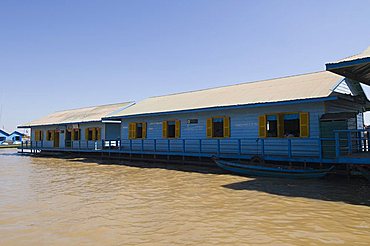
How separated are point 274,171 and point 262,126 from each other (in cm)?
283

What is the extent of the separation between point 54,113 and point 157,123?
2222 cm

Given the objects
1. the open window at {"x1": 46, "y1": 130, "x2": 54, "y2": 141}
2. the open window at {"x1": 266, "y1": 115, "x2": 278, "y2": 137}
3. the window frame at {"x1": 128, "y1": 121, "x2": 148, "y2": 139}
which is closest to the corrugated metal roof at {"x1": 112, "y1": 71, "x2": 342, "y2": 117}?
the window frame at {"x1": 128, "y1": 121, "x2": 148, "y2": 139}

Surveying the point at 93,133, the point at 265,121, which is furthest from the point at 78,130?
the point at 265,121

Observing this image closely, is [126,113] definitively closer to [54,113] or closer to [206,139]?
[206,139]

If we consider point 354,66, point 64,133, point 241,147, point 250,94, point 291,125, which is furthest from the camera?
point 64,133

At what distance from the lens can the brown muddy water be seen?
22.2 ft

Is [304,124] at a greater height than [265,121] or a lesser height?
lesser

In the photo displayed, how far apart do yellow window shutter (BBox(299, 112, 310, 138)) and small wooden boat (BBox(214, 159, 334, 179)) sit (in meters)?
1.78

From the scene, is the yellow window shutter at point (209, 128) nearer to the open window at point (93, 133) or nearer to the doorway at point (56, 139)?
the open window at point (93, 133)

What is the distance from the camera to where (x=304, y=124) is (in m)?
15.0

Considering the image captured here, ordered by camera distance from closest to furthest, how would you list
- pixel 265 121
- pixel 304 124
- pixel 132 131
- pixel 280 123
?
pixel 304 124
pixel 280 123
pixel 265 121
pixel 132 131

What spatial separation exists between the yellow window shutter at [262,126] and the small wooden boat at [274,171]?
2110 millimetres

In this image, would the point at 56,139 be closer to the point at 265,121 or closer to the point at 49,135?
the point at 49,135

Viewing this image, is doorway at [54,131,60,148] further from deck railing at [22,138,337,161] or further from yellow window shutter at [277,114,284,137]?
yellow window shutter at [277,114,284,137]
